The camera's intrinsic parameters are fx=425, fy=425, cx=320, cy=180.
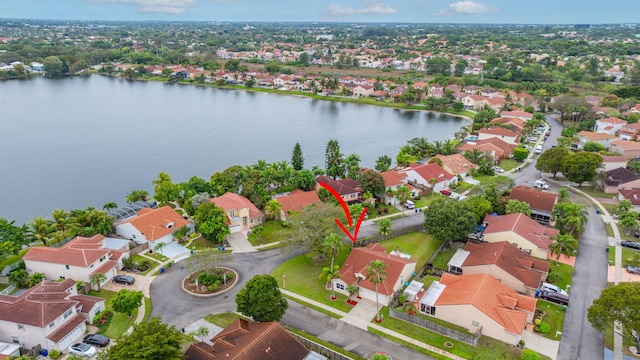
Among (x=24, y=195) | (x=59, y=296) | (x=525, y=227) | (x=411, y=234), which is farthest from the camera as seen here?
(x=24, y=195)

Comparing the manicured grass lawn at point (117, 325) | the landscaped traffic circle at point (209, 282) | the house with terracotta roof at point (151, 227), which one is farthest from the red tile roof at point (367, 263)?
the house with terracotta roof at point (151, 227)

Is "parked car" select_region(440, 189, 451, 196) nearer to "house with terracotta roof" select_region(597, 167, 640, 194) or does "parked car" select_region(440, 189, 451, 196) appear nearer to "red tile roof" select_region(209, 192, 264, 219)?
"house with terracotta roof" select_region(597, 167, 640, 194)

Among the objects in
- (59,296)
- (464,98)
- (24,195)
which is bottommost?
(24,195)

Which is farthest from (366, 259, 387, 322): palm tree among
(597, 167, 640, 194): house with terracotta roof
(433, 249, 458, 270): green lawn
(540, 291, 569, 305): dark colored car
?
(597, 167, 640, 194): house with terracotta roof

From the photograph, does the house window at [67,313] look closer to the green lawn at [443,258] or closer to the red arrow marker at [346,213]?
the red arrow marker at [346,213]

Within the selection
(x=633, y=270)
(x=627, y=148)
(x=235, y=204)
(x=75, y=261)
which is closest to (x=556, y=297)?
(x=633, y=270)

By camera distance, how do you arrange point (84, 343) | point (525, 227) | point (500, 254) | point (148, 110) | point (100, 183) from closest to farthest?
1. point (84, 343)
2. point (500, 254)
3. point (525, 227)
4. point (100, 183)
5. point (148, 110)

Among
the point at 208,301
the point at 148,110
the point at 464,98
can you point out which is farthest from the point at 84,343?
the point at 464,98

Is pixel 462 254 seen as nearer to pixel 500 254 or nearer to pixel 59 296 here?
pixel 500 254
